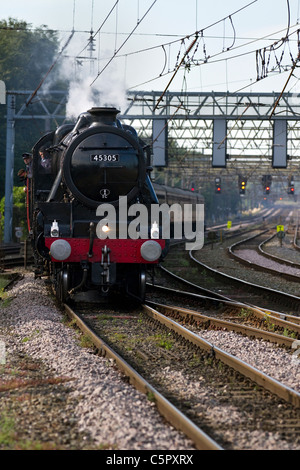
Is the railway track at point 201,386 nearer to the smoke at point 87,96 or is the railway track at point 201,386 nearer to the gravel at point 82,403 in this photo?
the gravel at point 82,403

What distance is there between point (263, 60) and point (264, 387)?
40.0 feet

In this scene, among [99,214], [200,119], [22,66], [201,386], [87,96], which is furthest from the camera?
[22,66]

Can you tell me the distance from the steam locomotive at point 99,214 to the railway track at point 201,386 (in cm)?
Answer: 167

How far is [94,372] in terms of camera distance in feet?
22.1

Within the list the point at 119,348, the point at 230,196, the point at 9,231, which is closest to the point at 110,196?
the point at 119,348

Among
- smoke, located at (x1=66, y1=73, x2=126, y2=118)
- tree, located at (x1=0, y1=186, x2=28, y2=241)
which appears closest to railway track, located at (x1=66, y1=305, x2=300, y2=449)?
smoke, located at (x1=66, y1=73, x2=126, y2=118)

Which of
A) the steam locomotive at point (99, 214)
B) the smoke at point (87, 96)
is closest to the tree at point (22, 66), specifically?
the smoke at point (87, 96)

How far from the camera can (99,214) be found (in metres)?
11.3

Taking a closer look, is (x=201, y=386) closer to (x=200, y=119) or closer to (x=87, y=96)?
(x=87, y=96)

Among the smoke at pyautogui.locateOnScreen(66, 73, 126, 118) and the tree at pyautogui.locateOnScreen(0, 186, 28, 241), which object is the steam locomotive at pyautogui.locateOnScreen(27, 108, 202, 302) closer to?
the smoke at pyautogui.locateOnScreen(66, 73, 126, 118)

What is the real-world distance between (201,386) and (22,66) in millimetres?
49661

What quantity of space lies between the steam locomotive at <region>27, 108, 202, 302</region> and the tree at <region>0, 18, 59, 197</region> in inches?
1433

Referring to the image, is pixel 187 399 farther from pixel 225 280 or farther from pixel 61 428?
pixel 225 280

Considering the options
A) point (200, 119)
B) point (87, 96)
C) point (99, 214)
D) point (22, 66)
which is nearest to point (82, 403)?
point (99, 214)
